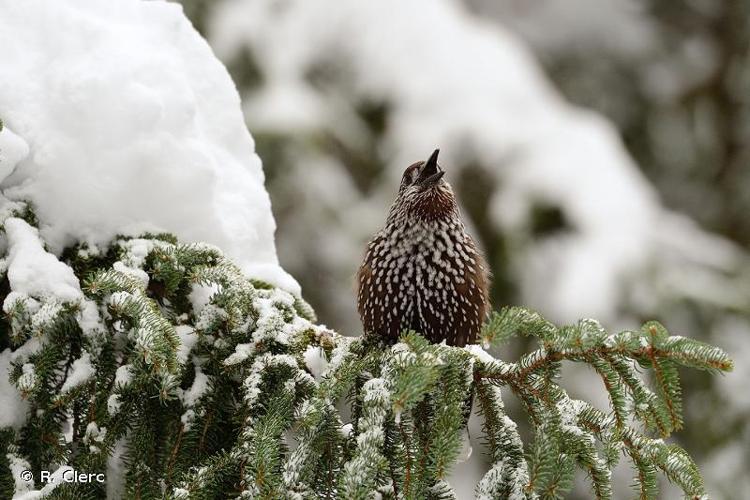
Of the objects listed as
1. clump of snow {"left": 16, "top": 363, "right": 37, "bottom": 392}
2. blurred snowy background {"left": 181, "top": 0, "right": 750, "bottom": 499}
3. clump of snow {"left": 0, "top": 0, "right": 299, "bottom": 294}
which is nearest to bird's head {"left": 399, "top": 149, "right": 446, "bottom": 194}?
clump of snow {"left": 0, "top": 0, "right": 299, "bottom": 294}

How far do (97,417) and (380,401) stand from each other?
624 millimetres

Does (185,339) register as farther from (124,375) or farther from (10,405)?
(10,405)

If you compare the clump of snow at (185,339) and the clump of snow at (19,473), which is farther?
the clump of snow at (185,339)

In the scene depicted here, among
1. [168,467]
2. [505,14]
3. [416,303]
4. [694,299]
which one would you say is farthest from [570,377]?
[505,14]

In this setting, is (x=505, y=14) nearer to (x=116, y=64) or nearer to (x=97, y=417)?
(x=116, y=64)

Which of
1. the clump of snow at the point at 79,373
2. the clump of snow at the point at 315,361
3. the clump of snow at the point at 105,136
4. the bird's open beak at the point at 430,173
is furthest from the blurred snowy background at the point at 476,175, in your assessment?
the clump of snow at the point at 79,373

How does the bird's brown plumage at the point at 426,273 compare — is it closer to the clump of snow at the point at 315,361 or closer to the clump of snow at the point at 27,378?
the clump of snow at the point at 315,361

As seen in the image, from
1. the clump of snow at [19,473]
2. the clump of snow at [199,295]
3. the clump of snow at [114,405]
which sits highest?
the clump of snow at [199,295]

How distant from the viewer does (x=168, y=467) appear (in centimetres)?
171

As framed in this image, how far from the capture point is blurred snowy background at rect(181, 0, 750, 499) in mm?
4484

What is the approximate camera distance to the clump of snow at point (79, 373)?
170 cm

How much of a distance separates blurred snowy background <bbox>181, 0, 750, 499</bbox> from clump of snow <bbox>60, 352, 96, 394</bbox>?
242cm

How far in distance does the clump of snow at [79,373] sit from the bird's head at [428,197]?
117cm

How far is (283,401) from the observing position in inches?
68.4
